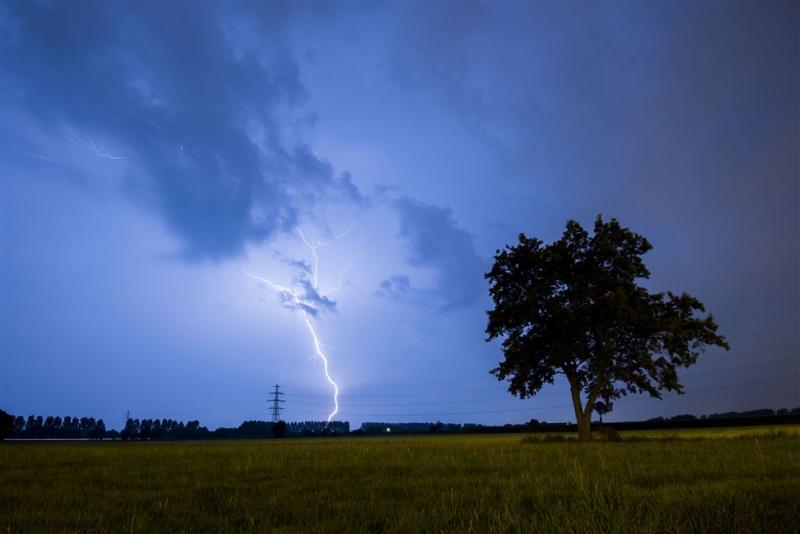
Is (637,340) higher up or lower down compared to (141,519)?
higher up

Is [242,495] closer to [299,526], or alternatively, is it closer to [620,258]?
[299,526]

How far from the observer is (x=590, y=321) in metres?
31.3

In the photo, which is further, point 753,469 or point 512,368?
point 512,368

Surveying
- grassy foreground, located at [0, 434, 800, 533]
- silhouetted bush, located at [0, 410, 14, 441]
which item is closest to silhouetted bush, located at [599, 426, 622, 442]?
grassy foreground, located at [0, 434, 800, 533]

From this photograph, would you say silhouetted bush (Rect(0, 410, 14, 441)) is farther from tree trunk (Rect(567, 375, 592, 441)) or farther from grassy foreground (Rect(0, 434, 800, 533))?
tree trunk (Rect(567, 375, 592, 441))

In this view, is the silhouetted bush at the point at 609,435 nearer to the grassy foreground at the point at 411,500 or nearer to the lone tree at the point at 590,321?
the lone tree at the point at 590,321

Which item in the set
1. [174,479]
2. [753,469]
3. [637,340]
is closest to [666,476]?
[753,469]

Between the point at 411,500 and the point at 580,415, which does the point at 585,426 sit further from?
the point at 411,500

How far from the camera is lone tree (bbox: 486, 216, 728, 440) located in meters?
31.3

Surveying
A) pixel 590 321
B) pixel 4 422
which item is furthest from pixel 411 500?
pixel 4 422

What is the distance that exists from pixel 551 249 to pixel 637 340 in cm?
863

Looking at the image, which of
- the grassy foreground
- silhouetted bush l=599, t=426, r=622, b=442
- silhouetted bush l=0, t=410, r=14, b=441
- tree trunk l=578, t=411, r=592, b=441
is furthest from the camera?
silhouetted bush l=0, t=410, r=14, b=441

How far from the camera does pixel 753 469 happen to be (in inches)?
381

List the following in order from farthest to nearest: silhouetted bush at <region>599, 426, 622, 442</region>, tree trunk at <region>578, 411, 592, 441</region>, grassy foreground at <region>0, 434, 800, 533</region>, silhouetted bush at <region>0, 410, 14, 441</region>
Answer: silhouetted bush at <region>0, 410, 14, 441</region> → tree trunk at <region>578, 411, 592, 441</region> → silhouetted bush at <region>599, 426, 622, 442</region> → grassy foreground at <region>0, 434, 800, 533</region>
